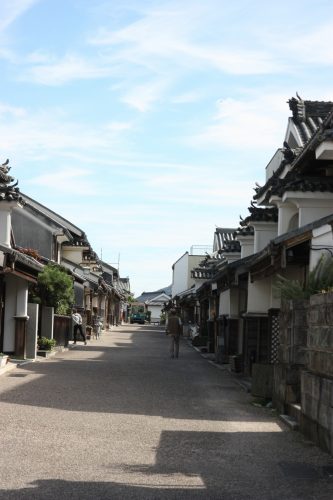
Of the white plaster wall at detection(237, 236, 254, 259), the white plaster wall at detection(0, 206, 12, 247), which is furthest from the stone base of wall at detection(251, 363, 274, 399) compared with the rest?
the white plaster wall at detection(237, 236, 254, 259)

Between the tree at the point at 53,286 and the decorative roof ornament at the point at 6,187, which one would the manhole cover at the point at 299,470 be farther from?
the tree at the point at 53,286

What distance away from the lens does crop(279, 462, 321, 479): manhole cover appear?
314 inches

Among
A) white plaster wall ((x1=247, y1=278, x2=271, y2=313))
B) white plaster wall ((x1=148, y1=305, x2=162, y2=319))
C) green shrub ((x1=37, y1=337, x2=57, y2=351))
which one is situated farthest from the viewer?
white plaster wall ((x1=148, y1=305, x2=162, y2=319))

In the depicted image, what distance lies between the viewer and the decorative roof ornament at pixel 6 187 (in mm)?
20953

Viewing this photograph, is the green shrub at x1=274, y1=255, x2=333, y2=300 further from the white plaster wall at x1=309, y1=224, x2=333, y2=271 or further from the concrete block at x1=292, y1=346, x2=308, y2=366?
the concrete block at x1=292, y1=346, x2=308, y2=366


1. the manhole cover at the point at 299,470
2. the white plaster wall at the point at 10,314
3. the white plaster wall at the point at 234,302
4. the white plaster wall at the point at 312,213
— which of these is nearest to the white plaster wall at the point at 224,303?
the white plaster wall at the point at 234,302

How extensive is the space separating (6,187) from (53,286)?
730cm

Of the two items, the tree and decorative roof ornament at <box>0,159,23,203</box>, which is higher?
decorative roof ornament at <box>0,159,23,203</box>

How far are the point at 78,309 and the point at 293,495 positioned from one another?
34.0 meters

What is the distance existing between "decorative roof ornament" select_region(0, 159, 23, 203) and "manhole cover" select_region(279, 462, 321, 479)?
14150mm

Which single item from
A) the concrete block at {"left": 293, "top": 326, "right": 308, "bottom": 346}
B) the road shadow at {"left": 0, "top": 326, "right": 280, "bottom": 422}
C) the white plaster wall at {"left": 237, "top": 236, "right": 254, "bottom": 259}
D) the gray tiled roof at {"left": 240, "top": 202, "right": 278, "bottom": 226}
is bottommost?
the road shadow at {"left": 0, "top": 326, "right": 280, "bottom": 422}

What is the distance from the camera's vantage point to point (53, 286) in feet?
90.5

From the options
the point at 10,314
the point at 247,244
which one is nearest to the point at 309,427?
the point at 10,314

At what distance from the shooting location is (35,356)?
23.4 m
